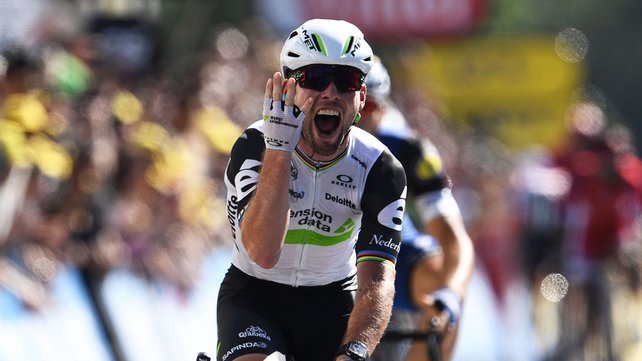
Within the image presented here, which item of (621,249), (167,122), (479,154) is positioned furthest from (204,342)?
(479,154)

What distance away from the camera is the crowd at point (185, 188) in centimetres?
866

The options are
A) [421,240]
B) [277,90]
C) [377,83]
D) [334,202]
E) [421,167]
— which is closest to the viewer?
[277,90]

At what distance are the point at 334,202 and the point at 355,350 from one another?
2.29 feet

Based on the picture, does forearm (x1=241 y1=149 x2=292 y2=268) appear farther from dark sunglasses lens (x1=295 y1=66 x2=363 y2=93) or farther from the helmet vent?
the helmet vent

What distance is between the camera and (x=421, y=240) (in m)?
7.92

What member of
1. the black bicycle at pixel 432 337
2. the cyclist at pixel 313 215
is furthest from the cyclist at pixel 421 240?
the cyclist at pixel 313 215

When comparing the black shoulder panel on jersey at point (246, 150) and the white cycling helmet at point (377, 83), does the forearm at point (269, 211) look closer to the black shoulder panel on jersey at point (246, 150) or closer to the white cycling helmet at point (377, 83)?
the black shoulder panel on jersey at point (246, 150)

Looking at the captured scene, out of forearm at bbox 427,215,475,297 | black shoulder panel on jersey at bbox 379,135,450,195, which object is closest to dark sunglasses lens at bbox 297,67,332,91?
black shoulder panel on jersey at bbox 379,135,450,195

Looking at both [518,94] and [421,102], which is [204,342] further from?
[518,94]

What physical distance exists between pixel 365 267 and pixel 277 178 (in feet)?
2.24

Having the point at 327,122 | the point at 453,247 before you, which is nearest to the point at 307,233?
the point at 327,122

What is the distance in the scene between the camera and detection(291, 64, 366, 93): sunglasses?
528 cm

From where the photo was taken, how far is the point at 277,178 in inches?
200

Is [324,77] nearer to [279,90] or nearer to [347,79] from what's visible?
[347,79]
